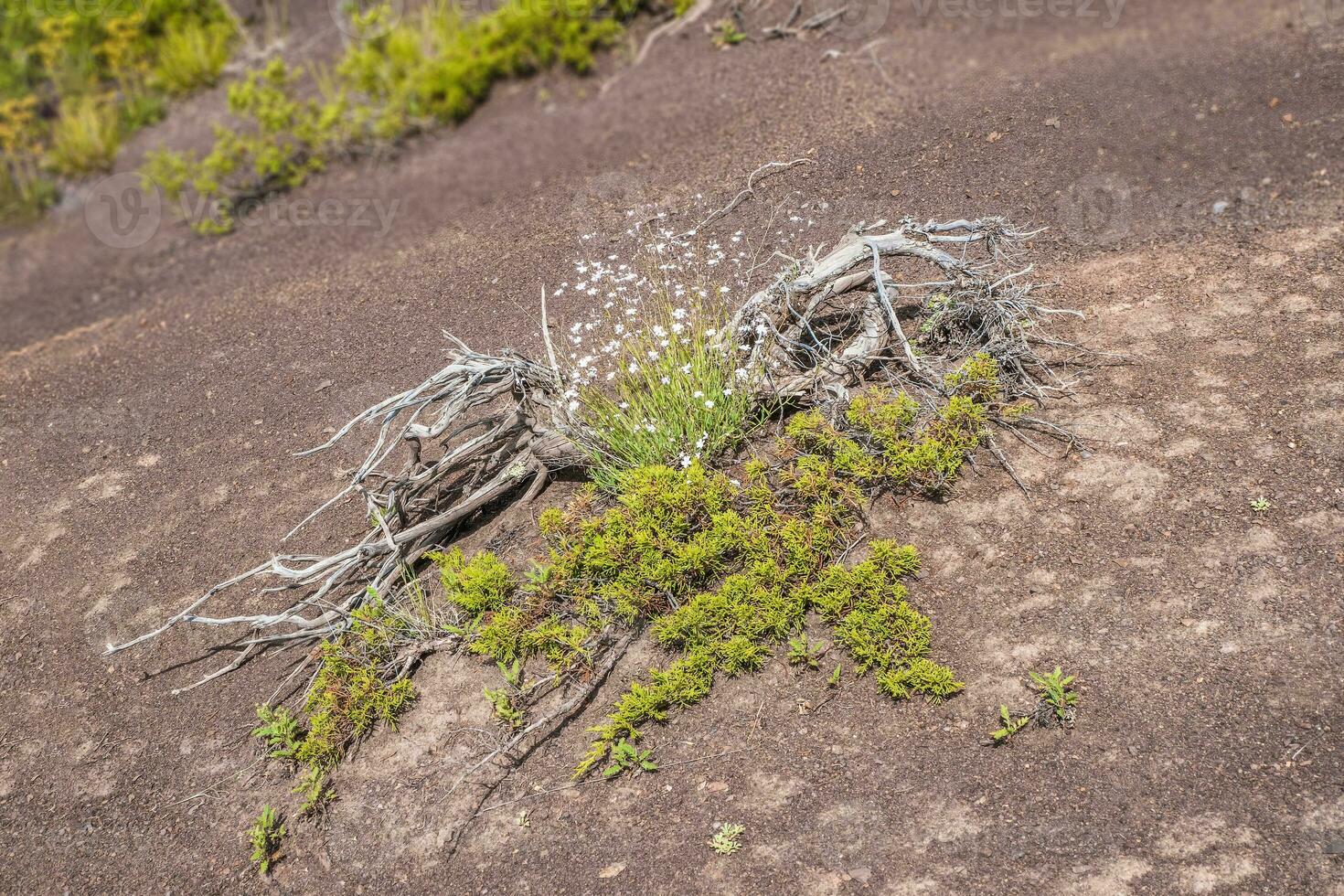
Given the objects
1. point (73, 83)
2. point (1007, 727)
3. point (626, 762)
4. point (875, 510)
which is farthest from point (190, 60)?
point (1007, 727)

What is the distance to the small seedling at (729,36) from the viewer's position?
21.1ft

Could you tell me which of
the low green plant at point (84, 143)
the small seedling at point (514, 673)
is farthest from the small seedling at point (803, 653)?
the low green plant at point (84, 143)

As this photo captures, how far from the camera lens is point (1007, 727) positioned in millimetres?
2910

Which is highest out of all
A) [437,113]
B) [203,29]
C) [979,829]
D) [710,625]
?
[203,29]

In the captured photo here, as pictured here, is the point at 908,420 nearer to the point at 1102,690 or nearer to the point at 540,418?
the point at 1102,690

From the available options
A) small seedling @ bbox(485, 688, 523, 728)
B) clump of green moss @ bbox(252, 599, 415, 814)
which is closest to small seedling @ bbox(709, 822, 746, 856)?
small seedling @ bbox(485, 688, 523, 728)

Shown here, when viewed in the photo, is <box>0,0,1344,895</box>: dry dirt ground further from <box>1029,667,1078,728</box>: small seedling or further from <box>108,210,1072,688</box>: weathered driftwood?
<box>108,210,1072,688</box>: weathered driftwood

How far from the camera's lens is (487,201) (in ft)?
19.3

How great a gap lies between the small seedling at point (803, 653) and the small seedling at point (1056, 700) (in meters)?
0.67

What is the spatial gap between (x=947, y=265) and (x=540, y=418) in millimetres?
1745

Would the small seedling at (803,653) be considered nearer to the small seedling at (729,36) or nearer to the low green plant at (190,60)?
the small seedling at (729,36)

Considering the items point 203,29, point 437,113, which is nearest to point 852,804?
point 437,113

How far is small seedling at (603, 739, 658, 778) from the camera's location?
3008 millimetres

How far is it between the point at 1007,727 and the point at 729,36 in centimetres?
503
